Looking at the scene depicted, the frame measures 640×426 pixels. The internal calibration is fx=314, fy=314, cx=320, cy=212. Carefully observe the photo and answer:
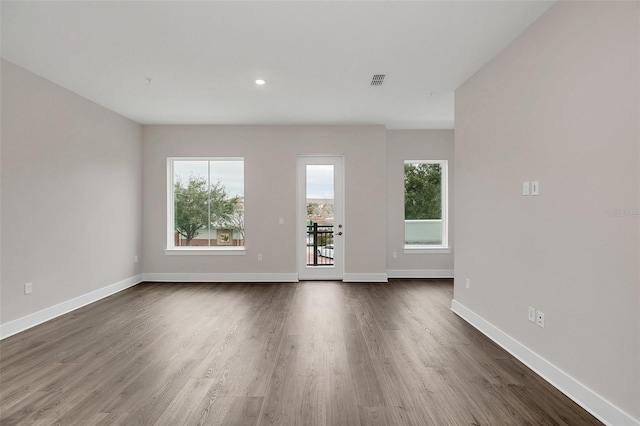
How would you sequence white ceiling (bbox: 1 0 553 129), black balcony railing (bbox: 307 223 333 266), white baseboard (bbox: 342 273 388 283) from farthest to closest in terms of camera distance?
black balcony railing (bbox: 307 223 333 266), white baseboard (bbox: 342 273 388 283), white ceiling (bbox: 1 0 553 129)

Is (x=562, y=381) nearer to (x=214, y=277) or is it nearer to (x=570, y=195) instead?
(x=570, y=195)

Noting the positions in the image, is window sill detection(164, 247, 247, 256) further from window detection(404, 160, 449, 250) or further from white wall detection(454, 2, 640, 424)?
white wall detection(454, 2, 640, 424)

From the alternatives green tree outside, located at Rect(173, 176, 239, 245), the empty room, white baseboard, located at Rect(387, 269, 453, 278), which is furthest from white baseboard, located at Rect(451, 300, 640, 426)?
green tree outside, located at Rect(173, 176, 239, 245)

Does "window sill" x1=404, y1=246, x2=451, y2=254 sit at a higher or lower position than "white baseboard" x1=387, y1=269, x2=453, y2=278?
higher

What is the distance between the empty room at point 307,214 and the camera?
1.97 metres

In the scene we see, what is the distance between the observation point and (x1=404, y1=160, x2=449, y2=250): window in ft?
20.0

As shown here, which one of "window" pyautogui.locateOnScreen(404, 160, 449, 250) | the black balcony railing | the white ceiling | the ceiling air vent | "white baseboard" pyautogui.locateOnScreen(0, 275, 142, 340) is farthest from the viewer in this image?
"window" pyautogui.locateOnScreen(404, 160, 449, 250)

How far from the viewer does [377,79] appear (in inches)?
144

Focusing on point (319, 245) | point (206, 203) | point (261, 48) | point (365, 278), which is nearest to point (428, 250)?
point (365, 278)

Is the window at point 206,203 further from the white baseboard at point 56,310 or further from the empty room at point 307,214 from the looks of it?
the white baseboard at point 56,310

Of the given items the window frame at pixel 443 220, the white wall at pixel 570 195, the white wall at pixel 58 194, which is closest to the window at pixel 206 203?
the white wall at pixel 58 194

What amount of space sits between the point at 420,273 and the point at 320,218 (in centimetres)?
218

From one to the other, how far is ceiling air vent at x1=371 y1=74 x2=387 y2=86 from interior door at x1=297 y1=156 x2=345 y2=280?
207 cm

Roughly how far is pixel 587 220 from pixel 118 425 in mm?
3147
